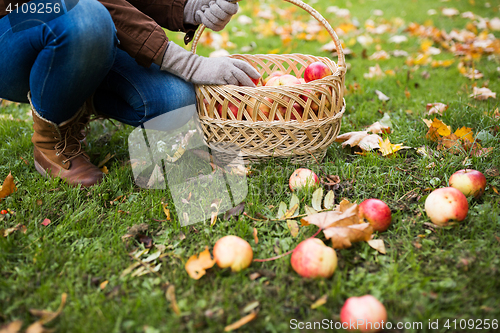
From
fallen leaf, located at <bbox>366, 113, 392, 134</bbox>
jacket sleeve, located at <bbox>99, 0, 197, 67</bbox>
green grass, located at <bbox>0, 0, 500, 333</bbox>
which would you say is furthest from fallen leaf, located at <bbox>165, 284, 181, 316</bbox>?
fallen leaf, located at <bbox>366, 113, 392, 134</bbox>

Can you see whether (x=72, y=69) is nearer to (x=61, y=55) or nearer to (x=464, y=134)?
(x=61, y=55)

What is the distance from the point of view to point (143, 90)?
1.59m

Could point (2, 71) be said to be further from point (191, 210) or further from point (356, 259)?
point (356, 259)

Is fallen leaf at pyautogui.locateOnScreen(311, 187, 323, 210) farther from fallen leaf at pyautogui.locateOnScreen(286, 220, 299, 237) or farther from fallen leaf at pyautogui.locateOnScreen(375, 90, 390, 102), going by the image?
fallen leaf at pyautogui.locateOnScreen(375, 90, 390, 102)

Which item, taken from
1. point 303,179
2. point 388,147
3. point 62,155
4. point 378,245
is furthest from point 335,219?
point 62,155

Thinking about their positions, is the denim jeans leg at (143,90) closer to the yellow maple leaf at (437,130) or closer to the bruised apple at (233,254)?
the bruised apple at (233,254)

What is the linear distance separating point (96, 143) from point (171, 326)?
1.39 m

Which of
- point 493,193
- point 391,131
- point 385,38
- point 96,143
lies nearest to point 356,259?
point 493,193

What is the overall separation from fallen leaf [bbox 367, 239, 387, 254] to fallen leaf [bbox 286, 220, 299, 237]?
262mm

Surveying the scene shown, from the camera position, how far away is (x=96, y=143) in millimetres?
2002

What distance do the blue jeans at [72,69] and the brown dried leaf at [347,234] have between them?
3.18 feet

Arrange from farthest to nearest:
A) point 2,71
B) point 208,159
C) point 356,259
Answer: point 208,159 → point 2,71 → point 356,259

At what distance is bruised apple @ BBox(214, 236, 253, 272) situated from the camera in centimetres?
110

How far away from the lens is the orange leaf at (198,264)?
1076 mm
